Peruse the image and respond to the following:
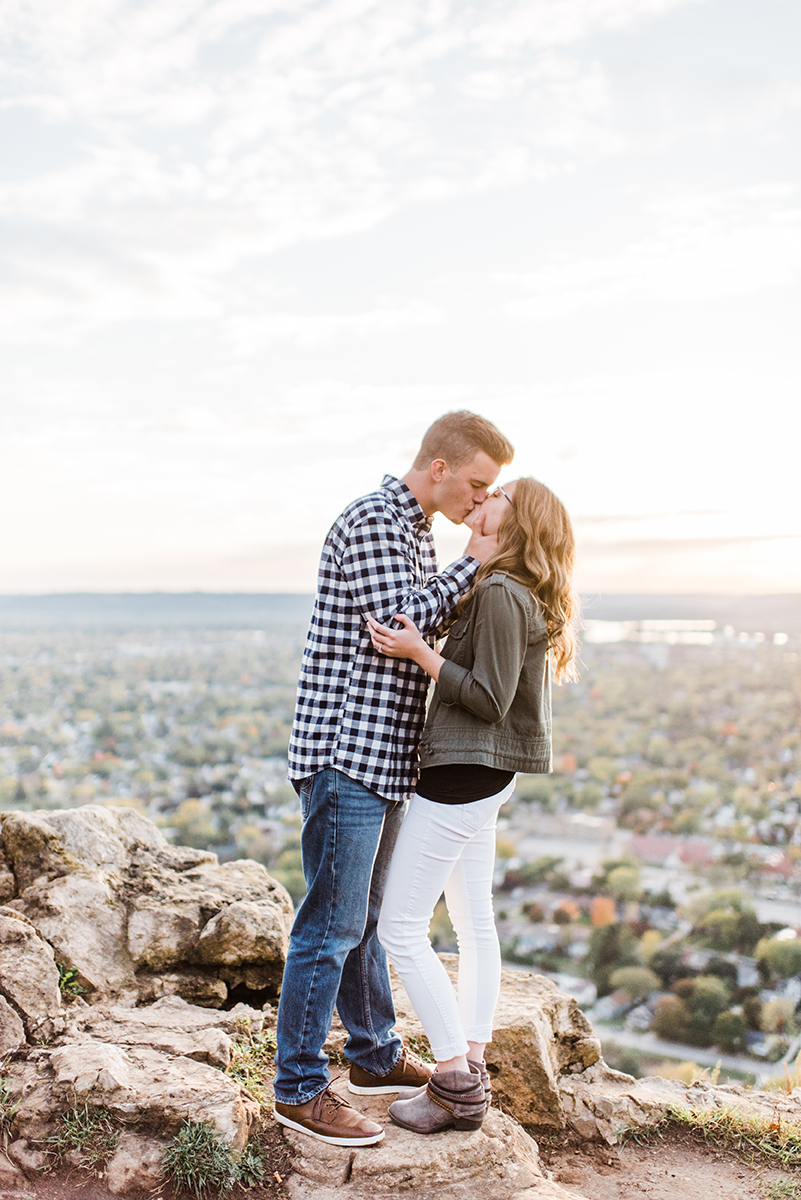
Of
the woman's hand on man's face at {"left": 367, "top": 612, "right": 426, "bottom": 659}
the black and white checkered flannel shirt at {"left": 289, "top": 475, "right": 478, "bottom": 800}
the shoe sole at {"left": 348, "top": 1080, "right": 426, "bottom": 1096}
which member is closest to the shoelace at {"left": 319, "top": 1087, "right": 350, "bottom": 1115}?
the shoe sole at {"left": 348, "top": 1080, "right": 426, "bottom": 1096}

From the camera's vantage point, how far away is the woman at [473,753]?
313 cm

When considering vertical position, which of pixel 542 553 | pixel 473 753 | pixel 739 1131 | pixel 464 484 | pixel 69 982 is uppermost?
pixel 464 484

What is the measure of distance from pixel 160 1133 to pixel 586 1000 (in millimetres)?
12816

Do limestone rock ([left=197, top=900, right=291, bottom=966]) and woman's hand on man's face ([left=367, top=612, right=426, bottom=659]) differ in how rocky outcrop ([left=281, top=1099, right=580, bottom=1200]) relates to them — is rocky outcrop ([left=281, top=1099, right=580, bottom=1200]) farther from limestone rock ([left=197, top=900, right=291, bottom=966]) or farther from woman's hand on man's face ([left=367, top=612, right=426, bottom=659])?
woman's hand on man's face ([left=367, top=612, right=426, bottom=659])

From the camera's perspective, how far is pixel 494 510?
341 cm

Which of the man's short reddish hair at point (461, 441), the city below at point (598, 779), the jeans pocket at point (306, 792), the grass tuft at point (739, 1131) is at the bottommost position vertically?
the city below at point (598, 779)

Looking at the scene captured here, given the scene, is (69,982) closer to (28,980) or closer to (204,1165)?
(28,980)

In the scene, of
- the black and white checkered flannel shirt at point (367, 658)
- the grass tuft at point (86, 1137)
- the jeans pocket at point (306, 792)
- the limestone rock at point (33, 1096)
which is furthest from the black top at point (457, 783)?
the limestone rock at point (33, 1096)

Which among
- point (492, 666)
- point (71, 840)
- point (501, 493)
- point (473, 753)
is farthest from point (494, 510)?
point (71, 840)

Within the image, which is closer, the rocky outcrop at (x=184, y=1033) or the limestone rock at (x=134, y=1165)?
the limestone rock at (x=134, y=1165)

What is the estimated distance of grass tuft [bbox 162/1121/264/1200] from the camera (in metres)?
3.11

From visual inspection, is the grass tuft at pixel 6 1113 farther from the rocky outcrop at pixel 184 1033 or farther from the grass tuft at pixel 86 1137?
the grass tuft at pixel 86 1137

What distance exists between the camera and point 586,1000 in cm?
1452

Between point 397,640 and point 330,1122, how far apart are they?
1876 millimetres
